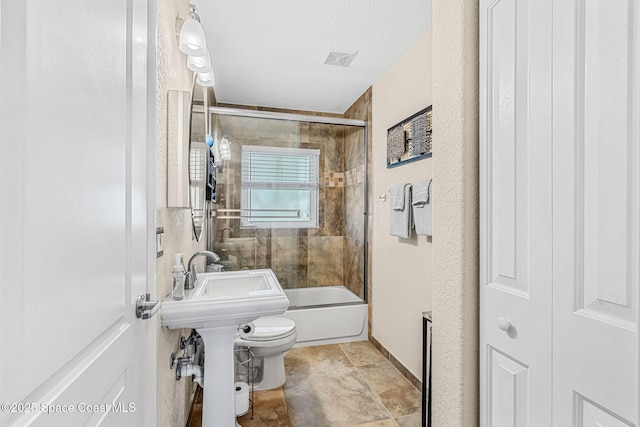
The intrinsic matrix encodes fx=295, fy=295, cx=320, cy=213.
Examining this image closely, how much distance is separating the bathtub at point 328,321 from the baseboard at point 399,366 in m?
0.21

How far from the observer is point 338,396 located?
6.57ft

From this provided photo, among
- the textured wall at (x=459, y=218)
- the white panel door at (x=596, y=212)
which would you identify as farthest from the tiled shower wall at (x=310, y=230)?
the white panel door at (x=596, y=212)

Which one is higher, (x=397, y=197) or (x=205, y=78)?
(x=205, y=78)

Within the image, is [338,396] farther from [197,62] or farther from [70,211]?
[197,62]

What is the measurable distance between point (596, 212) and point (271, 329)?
1970 mm

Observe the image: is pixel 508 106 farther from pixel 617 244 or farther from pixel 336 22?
pixel 336 22

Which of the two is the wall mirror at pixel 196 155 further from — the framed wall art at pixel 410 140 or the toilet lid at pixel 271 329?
the framed wall art at pixel 410 140

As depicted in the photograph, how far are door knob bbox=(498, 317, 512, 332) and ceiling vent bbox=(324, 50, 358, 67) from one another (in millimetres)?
2116

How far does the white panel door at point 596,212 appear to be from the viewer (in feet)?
1.84

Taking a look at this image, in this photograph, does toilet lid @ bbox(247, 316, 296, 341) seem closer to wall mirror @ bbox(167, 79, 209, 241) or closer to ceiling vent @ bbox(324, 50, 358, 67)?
wall mirror @ bbox(167, 79, 209, 241)

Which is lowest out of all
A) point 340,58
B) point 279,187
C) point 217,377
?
point 217,377

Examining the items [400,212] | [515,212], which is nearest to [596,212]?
[515,212]

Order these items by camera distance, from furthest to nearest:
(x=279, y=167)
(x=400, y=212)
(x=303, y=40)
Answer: (x=279, y=167) → (x=400, y=212) → (x=303, y=40)

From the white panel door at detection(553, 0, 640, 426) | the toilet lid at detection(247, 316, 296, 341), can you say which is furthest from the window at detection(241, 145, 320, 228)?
the white panel door at detection(553, 0, 640, 426)
